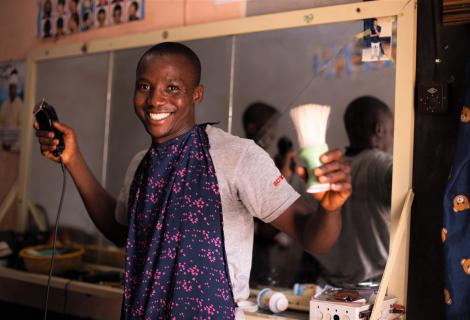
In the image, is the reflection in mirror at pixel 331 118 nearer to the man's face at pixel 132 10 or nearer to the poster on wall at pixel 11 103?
the man's face at pixel 132 10

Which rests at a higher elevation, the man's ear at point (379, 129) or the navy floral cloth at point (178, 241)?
the man's ear at point (379, 129)

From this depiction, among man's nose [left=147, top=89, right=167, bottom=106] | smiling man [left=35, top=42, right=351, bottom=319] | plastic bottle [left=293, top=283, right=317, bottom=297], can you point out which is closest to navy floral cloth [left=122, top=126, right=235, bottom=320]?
smiling man [left=35, top=42, right=351, bottom=319]

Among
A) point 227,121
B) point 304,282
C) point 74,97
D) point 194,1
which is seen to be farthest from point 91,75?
point 304,282

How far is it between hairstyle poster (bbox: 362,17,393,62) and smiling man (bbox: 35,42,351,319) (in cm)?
44

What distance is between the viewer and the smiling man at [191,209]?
135cm

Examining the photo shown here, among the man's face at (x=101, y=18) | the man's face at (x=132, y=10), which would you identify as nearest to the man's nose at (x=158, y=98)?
the man's face at (x=132, y=10)

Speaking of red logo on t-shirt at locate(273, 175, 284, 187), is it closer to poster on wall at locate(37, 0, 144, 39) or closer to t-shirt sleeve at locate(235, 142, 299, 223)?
t-shirt sleeve at locate(235, 142, 299, 223)

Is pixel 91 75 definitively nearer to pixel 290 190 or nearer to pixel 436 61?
pixel 290 190

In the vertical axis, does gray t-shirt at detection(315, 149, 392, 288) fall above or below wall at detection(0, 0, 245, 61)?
below

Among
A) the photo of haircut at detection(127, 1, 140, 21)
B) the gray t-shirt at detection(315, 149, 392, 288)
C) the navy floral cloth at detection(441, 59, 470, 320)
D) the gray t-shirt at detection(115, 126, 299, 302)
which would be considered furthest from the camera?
the photo of haircut at detection(127, 1, 140, 21)

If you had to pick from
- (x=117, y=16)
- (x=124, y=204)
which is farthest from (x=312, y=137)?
(x=117, y=16)

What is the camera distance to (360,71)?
1.82m

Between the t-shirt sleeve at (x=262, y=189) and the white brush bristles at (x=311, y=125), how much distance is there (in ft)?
0.70

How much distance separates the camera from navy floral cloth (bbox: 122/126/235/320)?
1.34m
